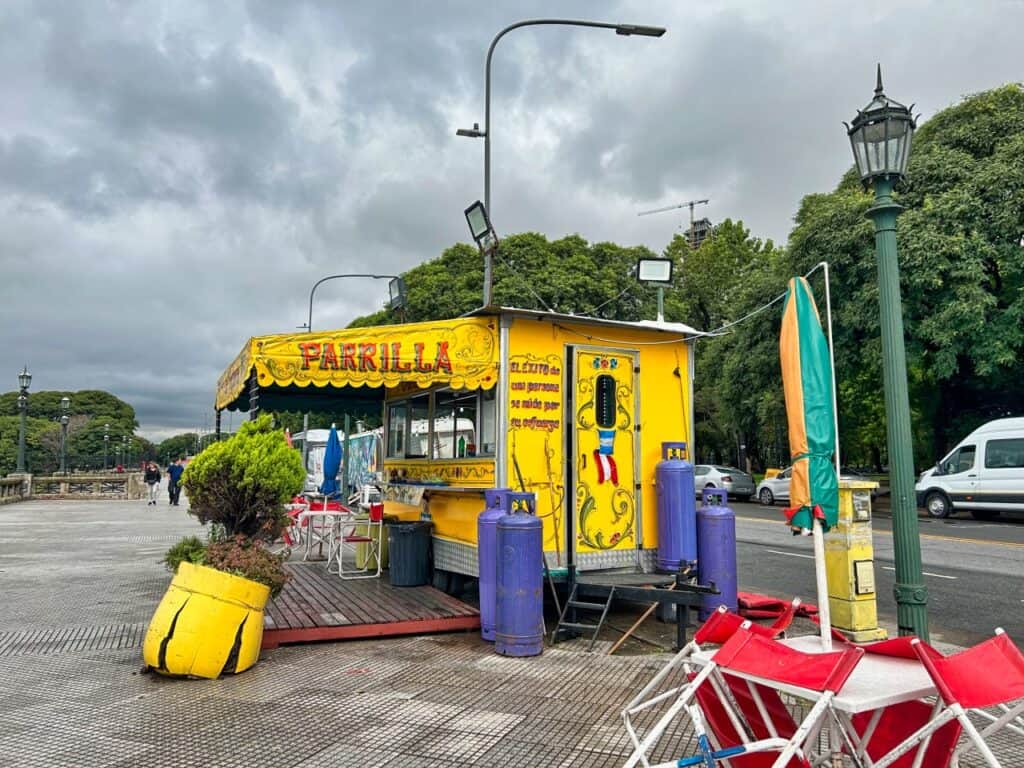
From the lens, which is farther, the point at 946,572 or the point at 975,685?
the point at 946,572

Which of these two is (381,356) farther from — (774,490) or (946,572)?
(774,490)

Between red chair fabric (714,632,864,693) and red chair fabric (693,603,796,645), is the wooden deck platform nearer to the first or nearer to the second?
red chair fabric (693,603,796,645)

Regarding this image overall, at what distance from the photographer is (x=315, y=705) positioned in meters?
4.86

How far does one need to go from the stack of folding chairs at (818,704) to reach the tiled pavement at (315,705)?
3.47 feet

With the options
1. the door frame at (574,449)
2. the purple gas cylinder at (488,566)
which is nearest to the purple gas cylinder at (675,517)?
the door frame at (574,449)

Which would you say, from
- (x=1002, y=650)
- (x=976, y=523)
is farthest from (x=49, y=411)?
(x=1002, y=650)

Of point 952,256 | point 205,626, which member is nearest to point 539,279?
point 952,256

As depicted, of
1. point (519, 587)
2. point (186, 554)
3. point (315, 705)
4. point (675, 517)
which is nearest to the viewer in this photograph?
point (315, 705)

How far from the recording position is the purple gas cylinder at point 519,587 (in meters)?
6.02

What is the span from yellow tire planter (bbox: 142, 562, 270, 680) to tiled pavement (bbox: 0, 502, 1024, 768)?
132 millimetres

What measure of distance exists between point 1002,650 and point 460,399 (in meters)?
6.22

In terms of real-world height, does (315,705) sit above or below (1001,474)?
below

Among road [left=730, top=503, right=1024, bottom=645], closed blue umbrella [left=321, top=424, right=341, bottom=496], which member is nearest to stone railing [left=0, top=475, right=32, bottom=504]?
closed blue umbrella [left=321, top=424, right=341, bottom=496]

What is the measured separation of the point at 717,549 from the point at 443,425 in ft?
11.4
